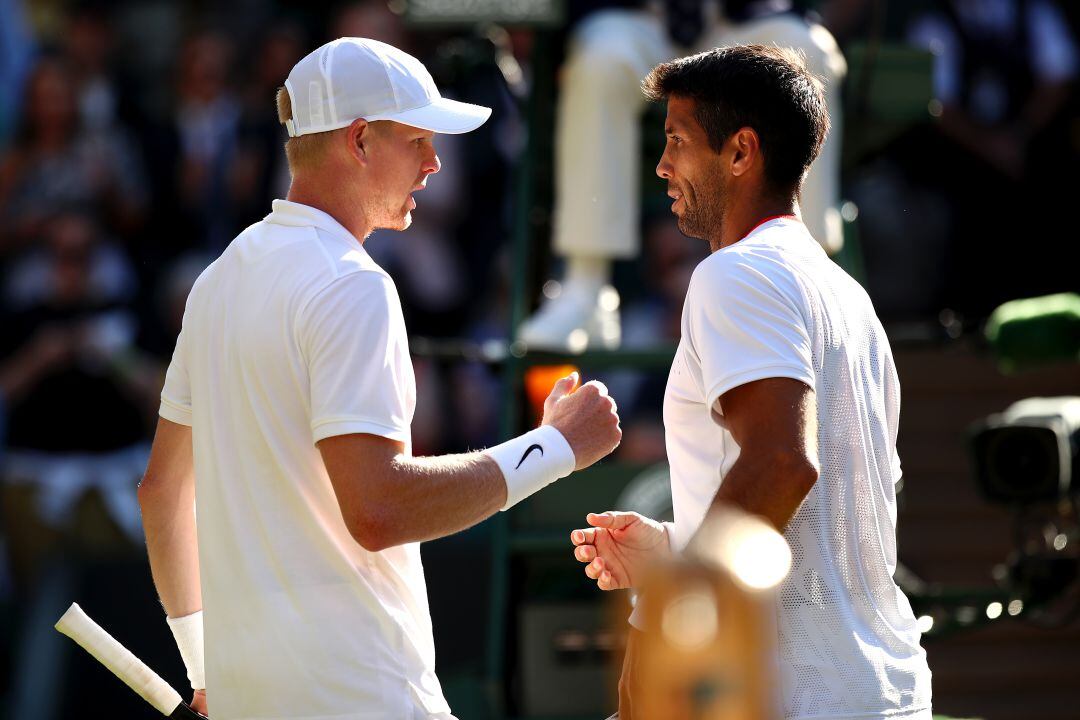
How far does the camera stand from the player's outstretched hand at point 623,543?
2648 millimetres

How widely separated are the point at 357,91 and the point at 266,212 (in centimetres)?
521

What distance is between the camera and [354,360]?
2.44 m

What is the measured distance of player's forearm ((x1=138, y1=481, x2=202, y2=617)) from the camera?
2.87 meters

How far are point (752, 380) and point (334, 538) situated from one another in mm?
704

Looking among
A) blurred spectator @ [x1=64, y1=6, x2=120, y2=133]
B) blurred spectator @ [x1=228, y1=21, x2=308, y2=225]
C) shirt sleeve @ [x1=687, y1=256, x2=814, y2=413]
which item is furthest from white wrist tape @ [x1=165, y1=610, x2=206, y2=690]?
blurred spectator @ [x1=64, y1=6, x2=120, y2=133]

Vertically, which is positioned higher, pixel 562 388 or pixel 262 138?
pixel 262 138

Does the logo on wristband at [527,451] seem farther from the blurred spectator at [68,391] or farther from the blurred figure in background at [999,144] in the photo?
the blurred figure in background at [999,144]

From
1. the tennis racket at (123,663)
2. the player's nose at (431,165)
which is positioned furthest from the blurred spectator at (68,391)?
the player's nose at (431,165)

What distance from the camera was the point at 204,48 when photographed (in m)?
8.46

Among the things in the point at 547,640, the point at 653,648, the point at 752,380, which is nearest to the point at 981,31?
the point at 547,640

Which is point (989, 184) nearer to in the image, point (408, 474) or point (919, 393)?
point (919, 393)

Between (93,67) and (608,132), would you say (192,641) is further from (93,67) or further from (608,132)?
(93,67)

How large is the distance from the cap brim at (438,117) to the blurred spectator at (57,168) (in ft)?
18.1

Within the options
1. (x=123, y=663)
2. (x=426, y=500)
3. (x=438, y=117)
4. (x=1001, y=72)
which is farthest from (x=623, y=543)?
(x=1001, y=72)
